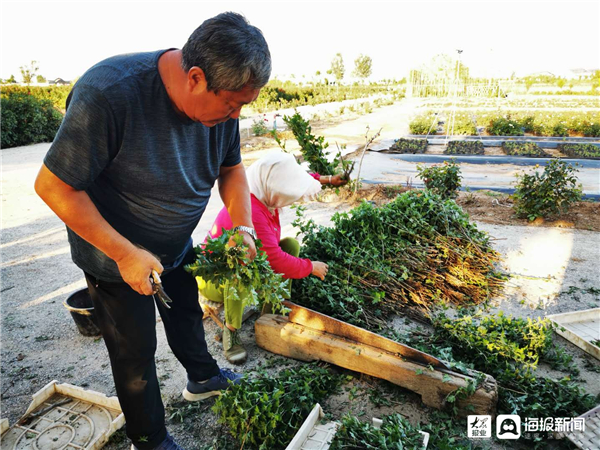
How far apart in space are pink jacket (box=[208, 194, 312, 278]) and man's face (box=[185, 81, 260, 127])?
1069mm

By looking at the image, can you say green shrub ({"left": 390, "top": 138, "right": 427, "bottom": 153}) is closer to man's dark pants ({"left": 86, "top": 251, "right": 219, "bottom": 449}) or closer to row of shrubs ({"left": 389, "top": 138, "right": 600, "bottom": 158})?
row of shrubs ({"left": 389, "top": 138, "right": 600, "bottom": 158})

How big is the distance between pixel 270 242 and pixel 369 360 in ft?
3.00

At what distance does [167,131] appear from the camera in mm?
1468

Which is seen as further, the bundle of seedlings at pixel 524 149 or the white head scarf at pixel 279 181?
the bundle of seedlings at pixel 524 149

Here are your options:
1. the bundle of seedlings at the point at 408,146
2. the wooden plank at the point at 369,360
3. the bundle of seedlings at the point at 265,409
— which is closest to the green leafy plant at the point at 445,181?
the wooden plank at the point at 369,360

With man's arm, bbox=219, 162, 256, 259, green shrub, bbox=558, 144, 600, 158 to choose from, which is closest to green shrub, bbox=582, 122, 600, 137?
green shrub, bbox=558, 144, 600, 158

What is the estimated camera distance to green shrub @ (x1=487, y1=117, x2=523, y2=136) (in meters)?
13.7

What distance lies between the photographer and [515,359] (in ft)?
7.86

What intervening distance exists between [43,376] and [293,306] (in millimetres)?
1788

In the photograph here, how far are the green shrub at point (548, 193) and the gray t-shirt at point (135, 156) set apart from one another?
4851 millimetres

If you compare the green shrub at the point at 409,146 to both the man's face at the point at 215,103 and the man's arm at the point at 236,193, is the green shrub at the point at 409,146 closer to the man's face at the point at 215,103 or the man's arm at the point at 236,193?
the man's arm at the point at 236,193

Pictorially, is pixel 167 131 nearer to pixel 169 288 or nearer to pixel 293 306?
pixel 169 288

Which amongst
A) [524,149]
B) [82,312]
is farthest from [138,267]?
[524,149]

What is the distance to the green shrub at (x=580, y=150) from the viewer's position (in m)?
9.99
